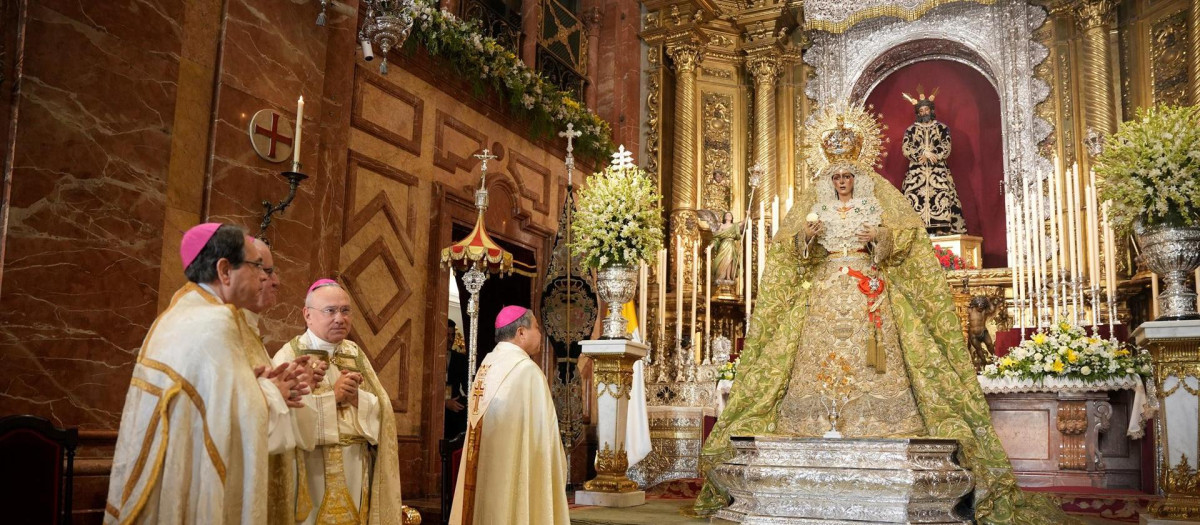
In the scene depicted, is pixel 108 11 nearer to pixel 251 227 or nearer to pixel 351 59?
pixel 251 227

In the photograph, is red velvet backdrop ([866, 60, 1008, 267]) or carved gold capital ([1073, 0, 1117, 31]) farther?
red velvet backdrop ([866, 60, 1008, 267])

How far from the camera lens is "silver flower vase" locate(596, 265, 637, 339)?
713cm

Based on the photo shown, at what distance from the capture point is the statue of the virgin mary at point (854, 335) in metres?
5.82

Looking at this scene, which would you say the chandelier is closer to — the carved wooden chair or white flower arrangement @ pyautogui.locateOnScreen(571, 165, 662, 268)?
white flower arrangement @ pyautogui.locateOnScreen(571, 165, 662, 268)

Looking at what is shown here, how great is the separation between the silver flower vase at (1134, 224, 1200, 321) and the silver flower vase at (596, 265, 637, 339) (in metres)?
3.40

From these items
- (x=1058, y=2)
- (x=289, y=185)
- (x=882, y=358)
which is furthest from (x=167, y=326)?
(x=1058, y=2)

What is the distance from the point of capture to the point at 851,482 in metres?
5.35

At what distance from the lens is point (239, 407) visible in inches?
98.3

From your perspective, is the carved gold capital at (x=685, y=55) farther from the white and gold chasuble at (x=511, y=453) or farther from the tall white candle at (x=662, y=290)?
the white and gold chasuble at (x=511, y=453)

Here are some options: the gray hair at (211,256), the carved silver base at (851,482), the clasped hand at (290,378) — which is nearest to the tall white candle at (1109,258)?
the carved silver base at (851,482)

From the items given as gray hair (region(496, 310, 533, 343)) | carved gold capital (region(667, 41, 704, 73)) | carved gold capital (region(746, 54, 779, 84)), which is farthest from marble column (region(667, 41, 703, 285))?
gray hair (region(496, 310, 533, 343))

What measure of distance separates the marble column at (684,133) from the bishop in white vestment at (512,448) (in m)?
6.83

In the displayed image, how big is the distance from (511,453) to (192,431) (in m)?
1.79

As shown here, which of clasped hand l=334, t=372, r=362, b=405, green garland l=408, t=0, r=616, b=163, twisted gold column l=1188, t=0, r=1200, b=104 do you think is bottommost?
clasped hand l=334, t=372, r=362, b=405
